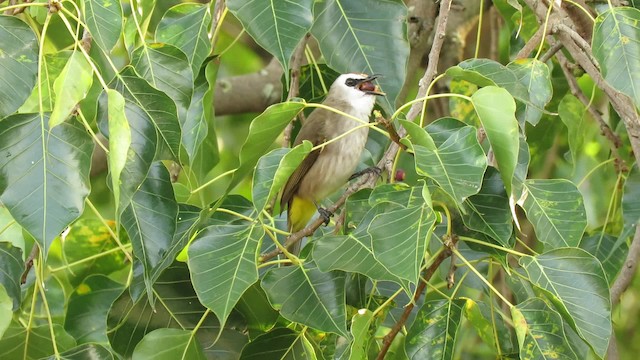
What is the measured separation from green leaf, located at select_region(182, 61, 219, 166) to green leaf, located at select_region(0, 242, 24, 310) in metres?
0.51

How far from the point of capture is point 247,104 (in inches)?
196

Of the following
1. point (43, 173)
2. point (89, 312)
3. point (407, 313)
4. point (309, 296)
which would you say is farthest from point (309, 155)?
point (43, 173)

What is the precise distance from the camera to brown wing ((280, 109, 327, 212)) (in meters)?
3.85

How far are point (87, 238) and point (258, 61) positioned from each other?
9.80 ft

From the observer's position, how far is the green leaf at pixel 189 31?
2.81 m

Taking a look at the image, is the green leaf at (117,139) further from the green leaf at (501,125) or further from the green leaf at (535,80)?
the green leaf at (535,80)

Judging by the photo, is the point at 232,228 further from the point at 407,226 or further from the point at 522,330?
the point at 522,330

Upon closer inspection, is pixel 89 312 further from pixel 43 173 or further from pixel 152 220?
pixel 43 173

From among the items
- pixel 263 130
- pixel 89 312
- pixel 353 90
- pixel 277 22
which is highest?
pixel 277 22

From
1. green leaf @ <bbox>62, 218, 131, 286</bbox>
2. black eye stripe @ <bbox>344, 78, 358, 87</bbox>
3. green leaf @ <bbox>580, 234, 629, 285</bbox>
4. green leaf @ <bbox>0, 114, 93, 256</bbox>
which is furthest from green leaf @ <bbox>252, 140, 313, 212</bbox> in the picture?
black eye stripe @ <bbox>344, 78, 358, 87</bbox>

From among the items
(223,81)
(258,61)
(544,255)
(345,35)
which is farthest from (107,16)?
(258,61)

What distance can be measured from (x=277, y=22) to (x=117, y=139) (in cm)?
62

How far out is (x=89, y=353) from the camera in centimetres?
254

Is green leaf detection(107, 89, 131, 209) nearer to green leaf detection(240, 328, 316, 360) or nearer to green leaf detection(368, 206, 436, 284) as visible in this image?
green leaf detection(368, 206, 436, 284)
